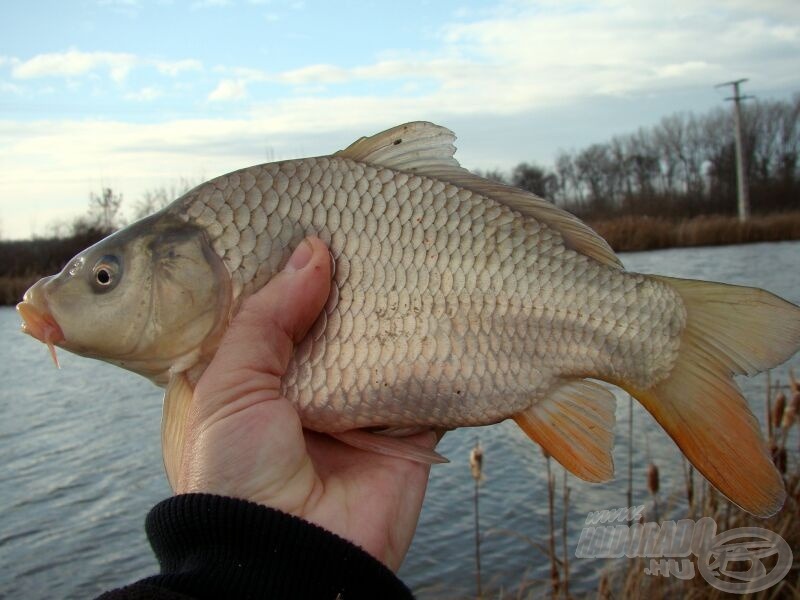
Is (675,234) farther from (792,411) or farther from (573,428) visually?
(573,428)

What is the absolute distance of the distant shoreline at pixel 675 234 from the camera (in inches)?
839

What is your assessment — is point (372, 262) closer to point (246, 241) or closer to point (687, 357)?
point (246, 241)

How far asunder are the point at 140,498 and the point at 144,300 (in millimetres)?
5272

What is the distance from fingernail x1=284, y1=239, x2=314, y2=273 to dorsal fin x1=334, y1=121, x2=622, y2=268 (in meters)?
0.24

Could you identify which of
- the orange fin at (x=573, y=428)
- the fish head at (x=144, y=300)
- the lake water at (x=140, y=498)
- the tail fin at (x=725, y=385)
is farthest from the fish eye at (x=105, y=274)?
the lake water at (x=140, y=498)

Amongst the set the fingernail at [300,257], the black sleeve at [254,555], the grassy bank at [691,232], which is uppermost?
the fingernail at [300,257]

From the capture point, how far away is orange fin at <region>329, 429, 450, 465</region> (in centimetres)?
178

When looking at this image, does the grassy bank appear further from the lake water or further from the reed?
the reed

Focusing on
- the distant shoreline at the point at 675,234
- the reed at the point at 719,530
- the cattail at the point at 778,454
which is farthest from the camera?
the distant shoreline at the point at 675,234

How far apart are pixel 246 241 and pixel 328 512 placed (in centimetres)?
60

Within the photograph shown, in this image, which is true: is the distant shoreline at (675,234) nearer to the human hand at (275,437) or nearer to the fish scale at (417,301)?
the fish scale at (417,301)

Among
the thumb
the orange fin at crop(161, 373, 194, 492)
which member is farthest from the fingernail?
the orange fin at crop(161, 373, 194, 492)

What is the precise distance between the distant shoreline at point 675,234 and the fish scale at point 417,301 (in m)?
19.1

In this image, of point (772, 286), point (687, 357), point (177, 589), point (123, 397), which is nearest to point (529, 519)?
point (687, 357)
